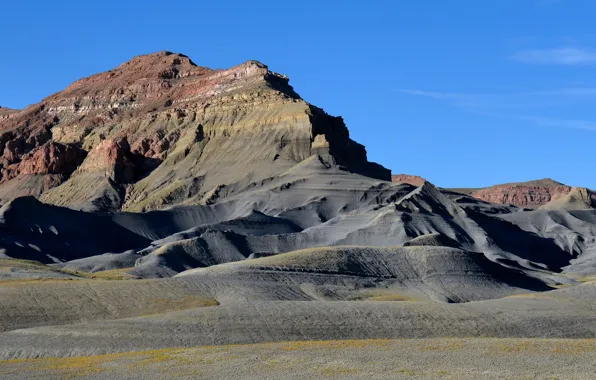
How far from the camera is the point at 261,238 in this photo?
16238 cm

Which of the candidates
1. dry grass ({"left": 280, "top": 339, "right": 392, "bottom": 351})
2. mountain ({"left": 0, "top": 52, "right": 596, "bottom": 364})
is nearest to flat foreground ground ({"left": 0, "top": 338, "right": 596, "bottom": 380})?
dry grass ({"left": 280, "top": 339, "right": 392, "bottom": 351})

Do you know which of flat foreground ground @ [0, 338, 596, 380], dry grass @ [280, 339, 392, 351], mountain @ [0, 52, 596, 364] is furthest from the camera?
mountain @ [0, 52, 596, 364]

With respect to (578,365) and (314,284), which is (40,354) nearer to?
(578,365)

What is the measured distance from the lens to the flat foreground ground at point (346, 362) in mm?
46625

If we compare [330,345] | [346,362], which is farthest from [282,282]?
[346,362]

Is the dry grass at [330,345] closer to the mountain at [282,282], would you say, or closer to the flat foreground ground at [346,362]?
the flat foreground ground at [346,362]

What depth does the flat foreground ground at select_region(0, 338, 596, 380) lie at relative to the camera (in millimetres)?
Answer: 46625

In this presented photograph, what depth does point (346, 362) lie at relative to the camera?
165 feet

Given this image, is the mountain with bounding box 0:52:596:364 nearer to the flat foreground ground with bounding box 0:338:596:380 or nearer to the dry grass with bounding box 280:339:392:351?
the flat foreground ground with bounding box 0:338:596:380

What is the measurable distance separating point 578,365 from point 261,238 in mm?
116096

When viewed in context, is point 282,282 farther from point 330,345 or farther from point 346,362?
point 346,362

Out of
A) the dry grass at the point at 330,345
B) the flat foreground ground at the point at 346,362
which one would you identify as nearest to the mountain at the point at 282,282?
the flat foreground ground at the point at 346,362

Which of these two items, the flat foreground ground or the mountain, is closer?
the flat foreground ground

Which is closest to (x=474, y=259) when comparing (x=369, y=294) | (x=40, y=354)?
(x=369, y=294)
